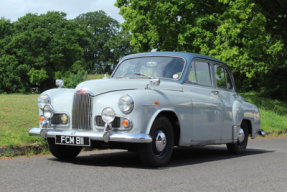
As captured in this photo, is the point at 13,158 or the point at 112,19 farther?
the point at 112,19

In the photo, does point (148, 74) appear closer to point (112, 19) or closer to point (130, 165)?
point (130, 165)

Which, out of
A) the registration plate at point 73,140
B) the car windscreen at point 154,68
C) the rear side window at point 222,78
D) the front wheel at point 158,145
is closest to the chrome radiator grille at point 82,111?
the registration plate at point 73,140

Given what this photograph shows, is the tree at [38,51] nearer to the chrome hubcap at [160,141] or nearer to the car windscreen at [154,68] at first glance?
the car windscreen at [154,68]

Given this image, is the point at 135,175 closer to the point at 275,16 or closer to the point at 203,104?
the point at 203,104

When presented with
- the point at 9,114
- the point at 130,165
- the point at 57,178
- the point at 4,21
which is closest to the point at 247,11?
the point at 9,114

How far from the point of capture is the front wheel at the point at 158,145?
19.9 feet

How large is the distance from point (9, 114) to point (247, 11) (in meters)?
12.5

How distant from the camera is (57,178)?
5.20 m

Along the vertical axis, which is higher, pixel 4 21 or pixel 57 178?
pixel 4 21

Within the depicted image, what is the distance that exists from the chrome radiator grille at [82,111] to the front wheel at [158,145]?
940mm

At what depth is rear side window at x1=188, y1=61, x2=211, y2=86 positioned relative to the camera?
7.74 meters

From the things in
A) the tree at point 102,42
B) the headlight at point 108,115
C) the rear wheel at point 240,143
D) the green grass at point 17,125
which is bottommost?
the rear wheel at point 240,143

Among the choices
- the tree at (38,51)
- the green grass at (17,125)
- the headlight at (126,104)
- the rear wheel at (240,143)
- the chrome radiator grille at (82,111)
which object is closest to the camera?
the headlight at (126,104)

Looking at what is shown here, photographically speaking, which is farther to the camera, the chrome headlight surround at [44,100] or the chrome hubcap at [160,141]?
the chrome headlight surround at [44,100]
